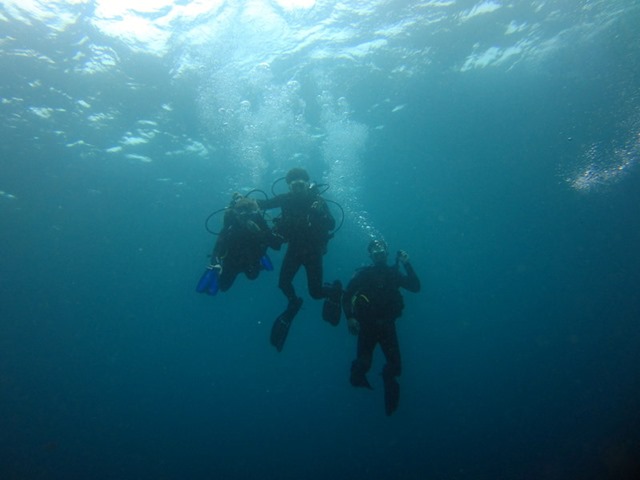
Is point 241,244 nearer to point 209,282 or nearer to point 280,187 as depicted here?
point 209,282

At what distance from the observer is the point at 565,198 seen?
43875 mm

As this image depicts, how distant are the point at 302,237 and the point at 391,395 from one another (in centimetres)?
368

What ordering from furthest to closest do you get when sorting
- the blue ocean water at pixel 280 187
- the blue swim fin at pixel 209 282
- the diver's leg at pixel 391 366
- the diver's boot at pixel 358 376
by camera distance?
the blue ocean water at pixel 280 187, the diver's boot at pixel 358 376, the diver's leg at pixel 391 366, the blue swim fin at pixel 209 282

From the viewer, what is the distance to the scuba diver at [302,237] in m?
7.12

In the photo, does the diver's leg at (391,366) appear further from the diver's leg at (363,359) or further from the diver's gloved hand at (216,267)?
the diver's gloved hand at (216,267)

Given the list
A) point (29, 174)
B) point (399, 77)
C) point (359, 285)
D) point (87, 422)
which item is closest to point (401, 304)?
point (359, 285)

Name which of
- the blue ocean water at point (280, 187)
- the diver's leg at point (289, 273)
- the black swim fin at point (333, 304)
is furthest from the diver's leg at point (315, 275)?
the blue ocean water at point (280, 187)

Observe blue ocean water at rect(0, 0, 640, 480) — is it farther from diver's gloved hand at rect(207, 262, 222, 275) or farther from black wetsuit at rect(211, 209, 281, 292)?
diver's gloved hand at rect(207, 262, 222, 275)

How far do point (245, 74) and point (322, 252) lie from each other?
10.3 metres

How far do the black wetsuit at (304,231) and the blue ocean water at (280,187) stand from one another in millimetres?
8506

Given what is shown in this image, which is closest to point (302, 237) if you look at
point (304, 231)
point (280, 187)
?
point (304, 231)

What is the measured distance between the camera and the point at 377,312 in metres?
7.78

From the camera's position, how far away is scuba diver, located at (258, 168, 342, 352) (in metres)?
7.12

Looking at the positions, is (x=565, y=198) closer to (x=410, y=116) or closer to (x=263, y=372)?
(x=410, y=116)
